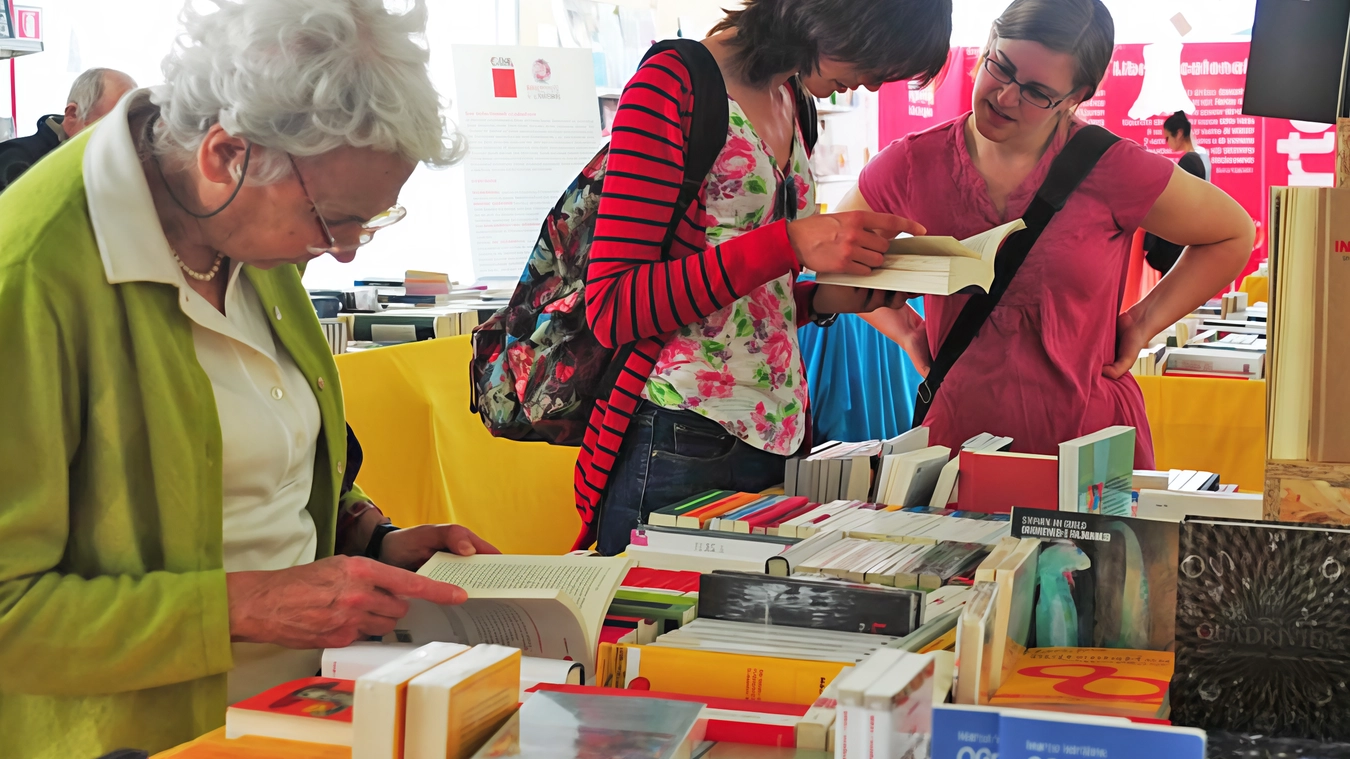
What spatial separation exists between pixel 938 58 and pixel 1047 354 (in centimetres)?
65

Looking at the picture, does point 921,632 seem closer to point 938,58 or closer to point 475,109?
point 938,58

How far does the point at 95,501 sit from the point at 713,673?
26.4 inches

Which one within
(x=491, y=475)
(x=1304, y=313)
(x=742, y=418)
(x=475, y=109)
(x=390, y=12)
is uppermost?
(x=475, y=109)

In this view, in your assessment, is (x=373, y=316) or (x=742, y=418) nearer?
(x=742, y=418)

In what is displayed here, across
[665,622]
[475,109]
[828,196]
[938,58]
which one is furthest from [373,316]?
[828,196]

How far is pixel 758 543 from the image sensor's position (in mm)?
1618

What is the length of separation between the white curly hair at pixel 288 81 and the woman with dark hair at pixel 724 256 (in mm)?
→ 442

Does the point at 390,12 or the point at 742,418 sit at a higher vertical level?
the point at 390,12

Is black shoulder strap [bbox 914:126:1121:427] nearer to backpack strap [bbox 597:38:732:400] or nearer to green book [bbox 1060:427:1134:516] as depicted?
green book [bbox 1060:427:1134:516]

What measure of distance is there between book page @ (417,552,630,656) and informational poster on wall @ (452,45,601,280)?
4731 mm

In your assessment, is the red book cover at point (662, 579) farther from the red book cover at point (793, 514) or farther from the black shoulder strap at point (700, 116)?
the black shoulder strap at point (700, 116)

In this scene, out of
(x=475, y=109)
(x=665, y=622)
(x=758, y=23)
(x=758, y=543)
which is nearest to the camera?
(x=665, y=622)

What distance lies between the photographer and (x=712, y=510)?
1.68m

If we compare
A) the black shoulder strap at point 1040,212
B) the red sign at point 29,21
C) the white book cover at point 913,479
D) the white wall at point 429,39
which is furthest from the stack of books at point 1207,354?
the red sign at point 29,21
